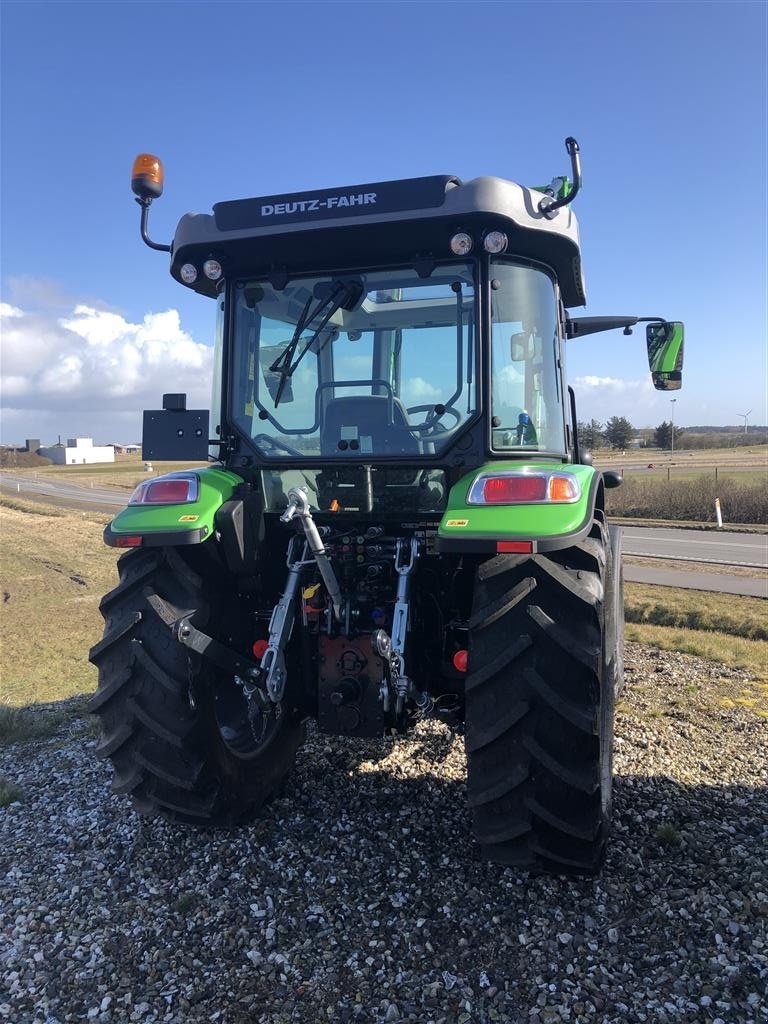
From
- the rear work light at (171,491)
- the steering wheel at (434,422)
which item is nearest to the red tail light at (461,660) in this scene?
the steering wheel at (434,422)

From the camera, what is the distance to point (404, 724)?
11.0 ft

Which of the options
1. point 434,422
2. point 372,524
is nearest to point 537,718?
point 372,524

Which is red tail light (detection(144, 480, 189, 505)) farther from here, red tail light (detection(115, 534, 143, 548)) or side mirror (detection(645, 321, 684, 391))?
side mirror (detection(645, 321, 684, 391))

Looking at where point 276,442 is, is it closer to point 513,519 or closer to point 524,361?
point 524,361

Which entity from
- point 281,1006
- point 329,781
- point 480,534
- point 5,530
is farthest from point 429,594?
point 5,530

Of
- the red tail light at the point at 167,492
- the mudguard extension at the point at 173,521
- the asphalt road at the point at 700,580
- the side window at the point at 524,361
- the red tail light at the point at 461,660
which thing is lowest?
the asphalt road at the point at 700,580

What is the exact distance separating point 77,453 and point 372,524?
92.4m

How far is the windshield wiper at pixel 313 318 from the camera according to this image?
3502mm

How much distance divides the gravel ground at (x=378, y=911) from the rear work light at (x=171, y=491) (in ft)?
5.27

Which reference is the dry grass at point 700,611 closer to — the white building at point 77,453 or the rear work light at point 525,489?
the rear work light at point 525,489

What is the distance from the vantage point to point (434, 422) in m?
3.42

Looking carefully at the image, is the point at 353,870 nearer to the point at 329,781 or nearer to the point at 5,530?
the point at 329,781

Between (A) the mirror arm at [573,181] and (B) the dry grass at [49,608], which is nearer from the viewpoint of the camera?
(A) the mirror arm at [573,181]

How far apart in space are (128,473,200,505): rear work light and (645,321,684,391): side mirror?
2.56 meters
